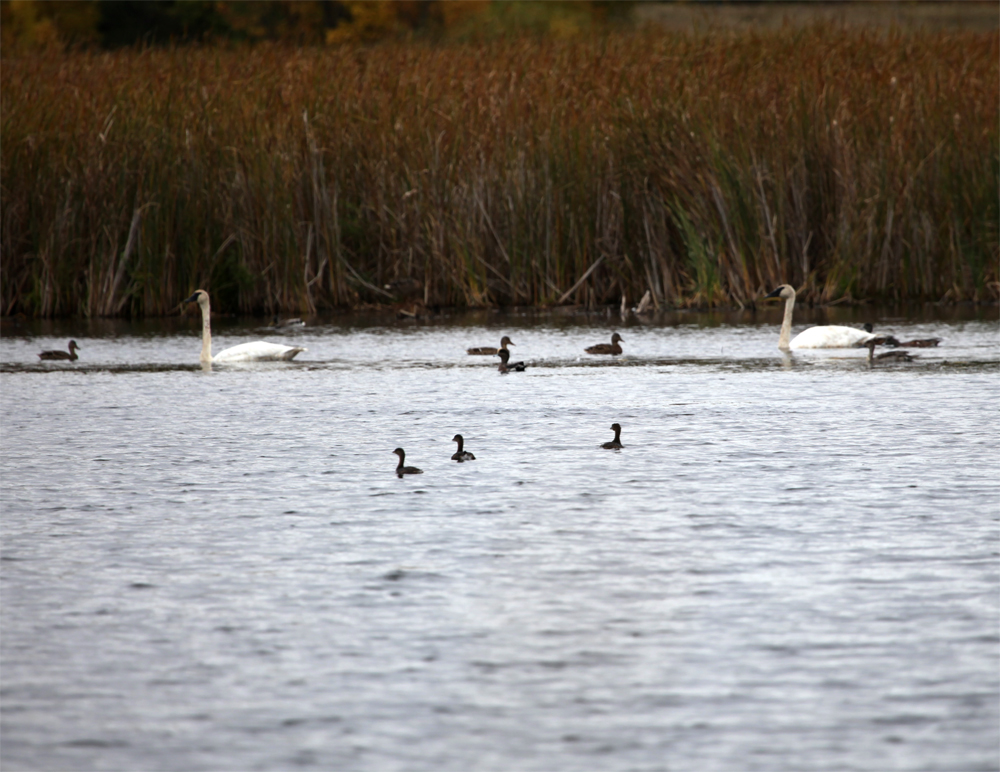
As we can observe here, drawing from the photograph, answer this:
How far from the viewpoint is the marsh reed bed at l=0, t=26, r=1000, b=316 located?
1952 cm

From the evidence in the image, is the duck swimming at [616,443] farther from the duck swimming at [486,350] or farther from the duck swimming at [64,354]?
the duck swimming at [64,354]

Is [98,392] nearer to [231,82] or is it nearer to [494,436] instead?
[494,436]

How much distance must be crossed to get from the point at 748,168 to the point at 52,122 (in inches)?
348

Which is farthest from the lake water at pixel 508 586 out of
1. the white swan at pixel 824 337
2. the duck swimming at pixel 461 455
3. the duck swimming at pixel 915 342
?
the white swan at pixel 824 337

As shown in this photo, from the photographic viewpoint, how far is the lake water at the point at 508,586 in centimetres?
447

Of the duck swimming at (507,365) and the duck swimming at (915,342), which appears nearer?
the duck swimming at (507,365)

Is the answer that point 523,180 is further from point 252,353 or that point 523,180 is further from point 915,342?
point 915,342

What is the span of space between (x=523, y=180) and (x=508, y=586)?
565 inches

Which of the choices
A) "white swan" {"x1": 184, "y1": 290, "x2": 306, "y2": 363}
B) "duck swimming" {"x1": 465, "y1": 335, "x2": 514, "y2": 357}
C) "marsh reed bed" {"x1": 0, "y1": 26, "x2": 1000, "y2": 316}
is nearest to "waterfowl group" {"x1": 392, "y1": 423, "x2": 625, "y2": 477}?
"duck swimming" {"x1": 465, "y1": 335, "x2": 514, "y2": 357}

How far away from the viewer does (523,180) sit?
20.0 m

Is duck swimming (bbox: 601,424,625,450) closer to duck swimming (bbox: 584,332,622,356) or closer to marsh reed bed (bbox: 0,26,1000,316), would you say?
duck swimming (bbox: 584,332,622,356)

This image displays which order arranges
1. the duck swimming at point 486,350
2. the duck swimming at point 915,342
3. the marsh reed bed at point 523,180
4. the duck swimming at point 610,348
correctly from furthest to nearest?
1. the marsh reed bed at point 523,180
2. the duck swimming at point 486,350
3. the duck swimming at point 610,348
4. the duck swimming at point 915,342

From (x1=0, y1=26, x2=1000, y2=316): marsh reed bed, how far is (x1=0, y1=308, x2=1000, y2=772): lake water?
7.60m

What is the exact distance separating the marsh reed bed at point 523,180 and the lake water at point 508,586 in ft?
24.9
